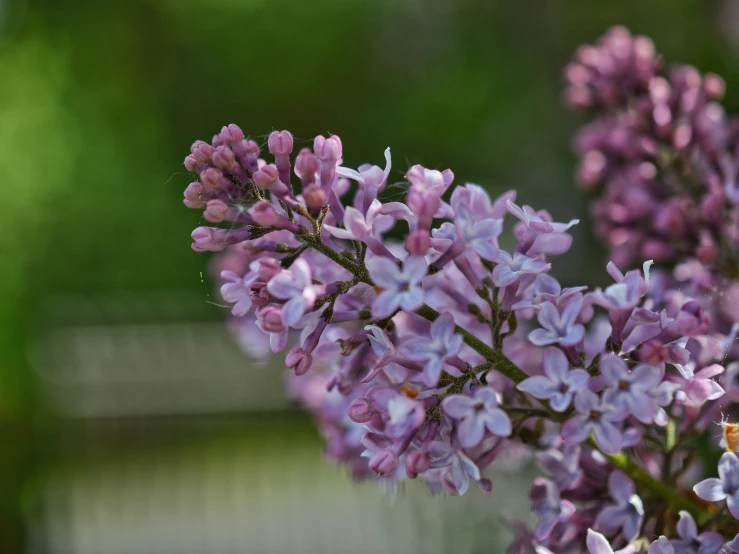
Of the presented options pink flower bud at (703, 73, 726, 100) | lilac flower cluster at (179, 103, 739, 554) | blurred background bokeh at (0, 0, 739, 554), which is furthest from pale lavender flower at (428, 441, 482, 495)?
blurred background bokeh at (0, 0, 739, 554)

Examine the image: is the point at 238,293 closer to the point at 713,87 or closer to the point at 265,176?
the point at 265,176

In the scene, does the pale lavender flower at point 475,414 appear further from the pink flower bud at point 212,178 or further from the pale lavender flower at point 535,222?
the pink flower bud at point 212,178

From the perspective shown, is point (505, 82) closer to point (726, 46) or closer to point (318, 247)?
point (726, 46)

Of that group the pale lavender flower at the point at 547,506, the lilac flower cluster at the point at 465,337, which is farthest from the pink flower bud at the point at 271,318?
the pale lavender flower at the point at 547,506

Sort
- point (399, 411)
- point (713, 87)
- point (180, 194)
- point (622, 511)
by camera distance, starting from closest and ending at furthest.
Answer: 1. point (399, 411)
2. point (622, 511)
3. point (713, 87)
4. point (180, 194)

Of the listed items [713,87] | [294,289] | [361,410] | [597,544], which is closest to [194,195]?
[294,289]

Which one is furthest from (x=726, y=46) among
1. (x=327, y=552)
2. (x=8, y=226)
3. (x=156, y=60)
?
(x=156, y=60)

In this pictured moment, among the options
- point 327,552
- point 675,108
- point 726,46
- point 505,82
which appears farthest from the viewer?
point 505,82
